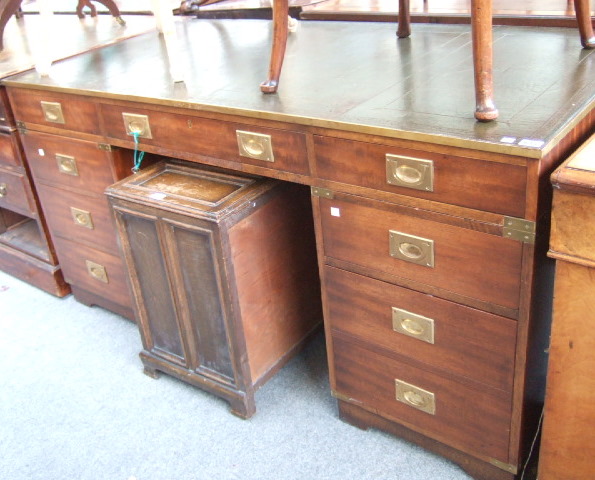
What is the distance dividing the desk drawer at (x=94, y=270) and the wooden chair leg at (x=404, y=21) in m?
1.04

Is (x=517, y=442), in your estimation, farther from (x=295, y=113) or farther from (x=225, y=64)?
(x=225, y=64)

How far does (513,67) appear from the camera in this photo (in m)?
1.43

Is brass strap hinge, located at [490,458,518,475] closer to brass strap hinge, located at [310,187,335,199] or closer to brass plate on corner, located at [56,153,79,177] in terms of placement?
brass strap hinge, located at [310,187,335,199]

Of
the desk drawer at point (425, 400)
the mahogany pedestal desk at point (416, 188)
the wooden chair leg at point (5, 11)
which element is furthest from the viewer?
the wooden chair leg at point (5, 11)

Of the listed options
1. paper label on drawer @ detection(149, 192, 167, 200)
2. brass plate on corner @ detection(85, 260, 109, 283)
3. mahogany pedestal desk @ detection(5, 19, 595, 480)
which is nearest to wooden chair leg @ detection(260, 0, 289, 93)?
mahogany pedestal desk @ detection(5, 19, 595, 480)

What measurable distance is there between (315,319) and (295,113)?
2.41 ft

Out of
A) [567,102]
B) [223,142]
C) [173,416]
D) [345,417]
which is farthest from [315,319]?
[567,102]

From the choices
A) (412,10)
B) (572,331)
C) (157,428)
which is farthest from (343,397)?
(412,10)

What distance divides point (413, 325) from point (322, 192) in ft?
1.09

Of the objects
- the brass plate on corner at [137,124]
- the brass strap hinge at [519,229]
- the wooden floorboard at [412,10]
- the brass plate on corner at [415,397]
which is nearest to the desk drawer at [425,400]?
the brass plate on corner at [415,397]

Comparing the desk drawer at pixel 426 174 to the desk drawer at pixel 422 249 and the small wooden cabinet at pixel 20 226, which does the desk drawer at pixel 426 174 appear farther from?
the small wooden cabinet at pixel 20 226

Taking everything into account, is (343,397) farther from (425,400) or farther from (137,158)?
(137,158)

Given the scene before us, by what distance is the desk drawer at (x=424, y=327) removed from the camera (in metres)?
1.26

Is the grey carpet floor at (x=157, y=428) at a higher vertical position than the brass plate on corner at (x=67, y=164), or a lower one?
lower
